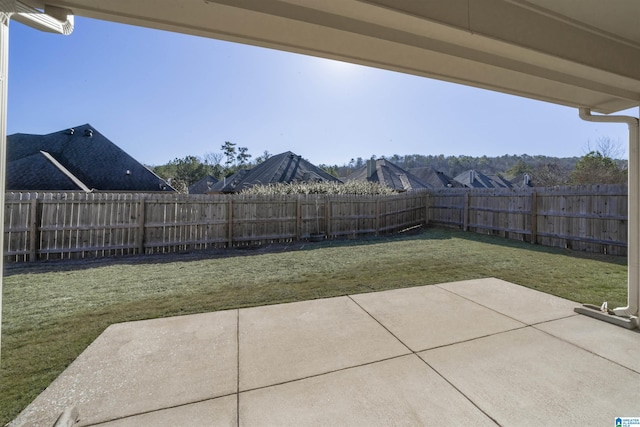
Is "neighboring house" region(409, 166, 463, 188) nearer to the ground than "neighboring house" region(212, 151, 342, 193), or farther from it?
farther from it

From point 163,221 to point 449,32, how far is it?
314 inches

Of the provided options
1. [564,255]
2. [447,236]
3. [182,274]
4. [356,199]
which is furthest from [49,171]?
[564,255]

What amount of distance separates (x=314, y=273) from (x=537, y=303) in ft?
11.3

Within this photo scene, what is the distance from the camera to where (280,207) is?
9328 millimetres

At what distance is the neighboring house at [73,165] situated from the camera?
14086 mm

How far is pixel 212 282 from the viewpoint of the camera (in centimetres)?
474

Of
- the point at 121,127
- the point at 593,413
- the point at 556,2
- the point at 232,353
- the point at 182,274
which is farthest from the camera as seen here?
the point at 121,127

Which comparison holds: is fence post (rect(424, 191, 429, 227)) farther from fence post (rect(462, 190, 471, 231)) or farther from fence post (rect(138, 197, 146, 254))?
fence post (rect(138, 197, 146, 254))

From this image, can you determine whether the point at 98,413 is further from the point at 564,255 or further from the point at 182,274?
the point at 564,255

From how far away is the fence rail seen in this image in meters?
6.57

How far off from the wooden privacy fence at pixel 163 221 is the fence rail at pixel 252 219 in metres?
0.02

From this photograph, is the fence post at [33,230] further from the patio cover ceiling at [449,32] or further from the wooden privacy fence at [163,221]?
the patio cover ceiling at [449,32]

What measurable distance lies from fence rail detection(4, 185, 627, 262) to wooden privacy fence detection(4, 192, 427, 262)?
2 centimetres

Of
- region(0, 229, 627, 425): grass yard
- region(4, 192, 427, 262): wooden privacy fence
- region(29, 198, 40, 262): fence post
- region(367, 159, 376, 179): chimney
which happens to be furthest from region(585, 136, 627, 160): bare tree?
region(29, 198, 40, 262): fence post
